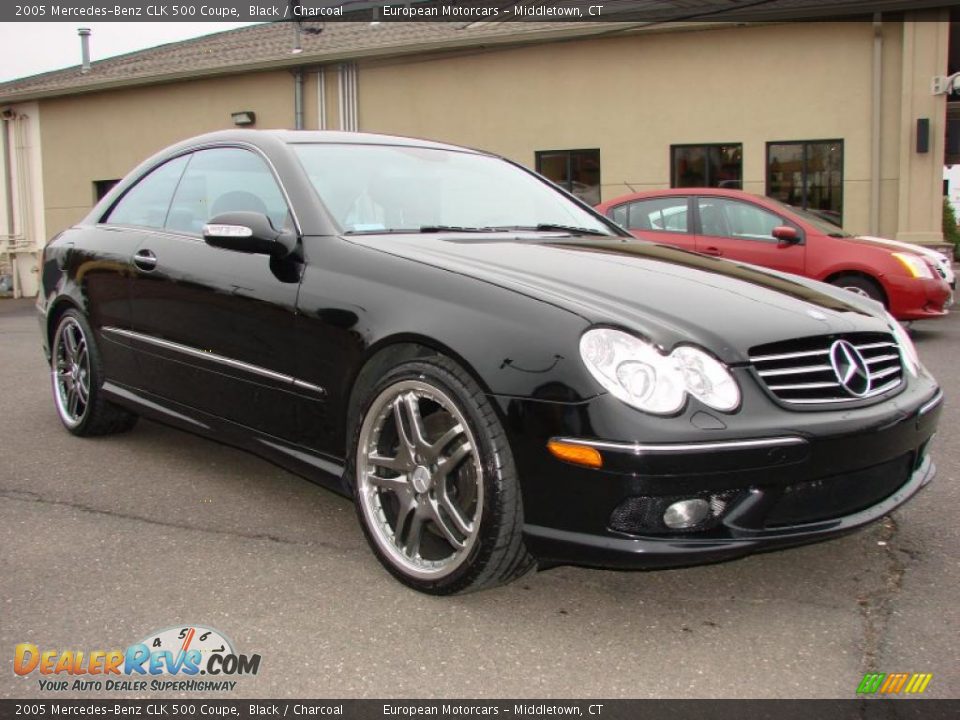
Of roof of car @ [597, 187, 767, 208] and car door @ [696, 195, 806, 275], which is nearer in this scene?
car door @ [696, 195, 806, 275]

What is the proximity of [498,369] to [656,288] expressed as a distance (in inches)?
25.7

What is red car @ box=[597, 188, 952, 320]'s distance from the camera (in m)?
9.00

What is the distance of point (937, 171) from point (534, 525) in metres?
13.2

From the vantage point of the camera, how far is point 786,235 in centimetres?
910

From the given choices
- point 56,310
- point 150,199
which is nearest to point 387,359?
point 150,199

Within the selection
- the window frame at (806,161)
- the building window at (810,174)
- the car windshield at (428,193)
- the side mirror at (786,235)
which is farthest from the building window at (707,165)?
the car windshield at (428,193)

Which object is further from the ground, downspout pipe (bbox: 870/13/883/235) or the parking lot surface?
downspout pipe (bbox: 870/13/883/235)

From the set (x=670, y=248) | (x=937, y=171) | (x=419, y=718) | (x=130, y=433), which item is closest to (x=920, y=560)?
(x=670, y=248)

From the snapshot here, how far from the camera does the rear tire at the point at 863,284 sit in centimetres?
909

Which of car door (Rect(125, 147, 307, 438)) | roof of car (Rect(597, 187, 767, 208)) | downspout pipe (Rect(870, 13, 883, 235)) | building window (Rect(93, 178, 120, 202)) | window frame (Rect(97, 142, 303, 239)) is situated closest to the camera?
car door (Rect(125, 147, 307, 438))

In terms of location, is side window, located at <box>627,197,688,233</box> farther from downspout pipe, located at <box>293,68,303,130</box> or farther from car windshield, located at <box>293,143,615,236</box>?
downspout pipe, located at <box>293,68,303,130</box>

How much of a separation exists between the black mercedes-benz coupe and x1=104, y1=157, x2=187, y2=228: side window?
0.19 m

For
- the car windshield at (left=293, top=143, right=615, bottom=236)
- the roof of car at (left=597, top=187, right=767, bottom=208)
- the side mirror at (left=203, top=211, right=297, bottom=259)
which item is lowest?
the side mirror at (left=203, top=211, right=297, bottom=259)

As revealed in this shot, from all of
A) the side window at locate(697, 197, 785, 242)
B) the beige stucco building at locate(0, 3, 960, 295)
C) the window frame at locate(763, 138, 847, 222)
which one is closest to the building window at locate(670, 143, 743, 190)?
the beige stucco building at locate(0, 3, 960, 295)
